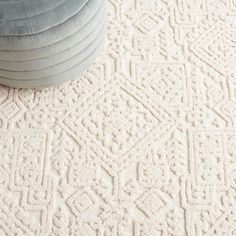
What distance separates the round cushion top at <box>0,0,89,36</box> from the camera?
130 centimetres

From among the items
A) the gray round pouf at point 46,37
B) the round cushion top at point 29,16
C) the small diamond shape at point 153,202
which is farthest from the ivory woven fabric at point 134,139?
the round cushion top at point 29,16

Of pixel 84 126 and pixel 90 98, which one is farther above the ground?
pixel 90 98

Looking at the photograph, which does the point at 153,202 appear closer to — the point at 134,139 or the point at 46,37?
the point at 134,139

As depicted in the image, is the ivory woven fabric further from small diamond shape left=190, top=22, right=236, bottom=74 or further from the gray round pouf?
the gray round pouf

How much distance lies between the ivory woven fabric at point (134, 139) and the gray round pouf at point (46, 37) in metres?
0.13

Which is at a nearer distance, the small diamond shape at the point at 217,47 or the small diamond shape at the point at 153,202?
the small diamond shape at the point at 153,202

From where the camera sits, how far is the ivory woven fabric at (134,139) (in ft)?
4.43

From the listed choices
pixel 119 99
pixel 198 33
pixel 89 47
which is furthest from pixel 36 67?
pixel 198 33

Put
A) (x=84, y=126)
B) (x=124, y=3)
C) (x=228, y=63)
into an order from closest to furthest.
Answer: (x=84, y=126) → (x=228, y=63) → (x=124, y=3)

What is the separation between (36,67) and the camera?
1409 mm

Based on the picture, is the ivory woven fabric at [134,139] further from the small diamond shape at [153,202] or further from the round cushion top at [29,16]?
the round cushion top at [29,16]

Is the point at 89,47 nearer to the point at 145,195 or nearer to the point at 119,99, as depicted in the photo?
the point at 119,99

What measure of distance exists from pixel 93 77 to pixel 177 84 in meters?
0.28

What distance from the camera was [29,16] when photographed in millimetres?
1304
